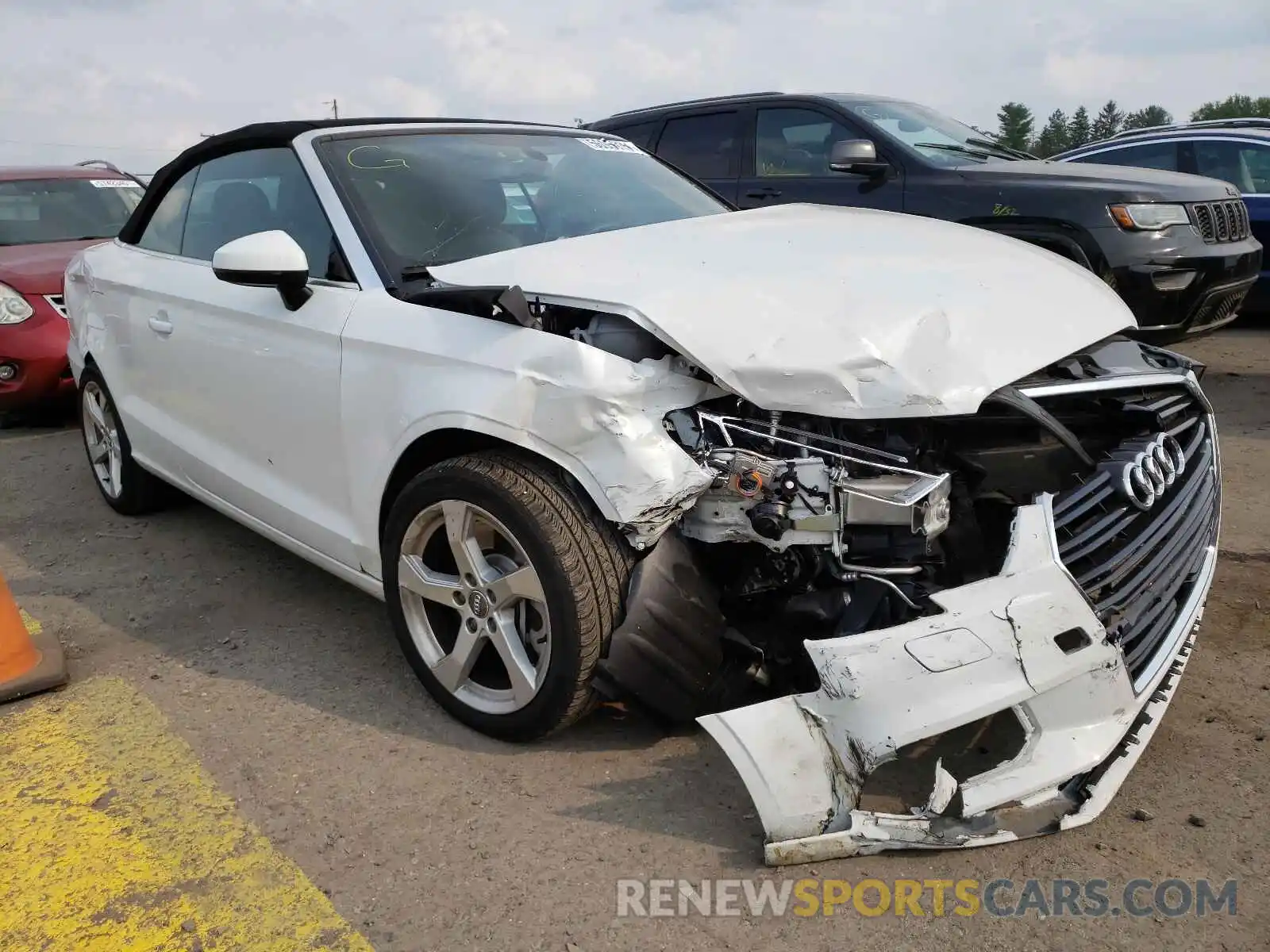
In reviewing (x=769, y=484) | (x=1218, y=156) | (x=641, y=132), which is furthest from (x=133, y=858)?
(x=1218, y=156)

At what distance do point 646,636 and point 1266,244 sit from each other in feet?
24.7

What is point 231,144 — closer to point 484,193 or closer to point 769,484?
point 484,193

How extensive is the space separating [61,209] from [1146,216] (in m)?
7.51

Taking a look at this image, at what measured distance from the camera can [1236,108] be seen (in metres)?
101

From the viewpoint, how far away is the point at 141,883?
2314 millimetres

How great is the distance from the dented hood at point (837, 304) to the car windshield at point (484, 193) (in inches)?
9.3

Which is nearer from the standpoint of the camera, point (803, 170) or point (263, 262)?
point (263, 262)

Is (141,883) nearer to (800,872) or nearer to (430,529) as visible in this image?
(430,529)

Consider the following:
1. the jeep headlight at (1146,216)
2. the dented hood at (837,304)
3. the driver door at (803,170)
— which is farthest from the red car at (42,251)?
the jeep headlight at (1146,216)

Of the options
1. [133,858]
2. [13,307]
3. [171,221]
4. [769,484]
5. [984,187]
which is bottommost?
[133,858]

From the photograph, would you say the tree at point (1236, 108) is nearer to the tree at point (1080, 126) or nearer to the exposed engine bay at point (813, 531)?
the tree at point (1080, 126)

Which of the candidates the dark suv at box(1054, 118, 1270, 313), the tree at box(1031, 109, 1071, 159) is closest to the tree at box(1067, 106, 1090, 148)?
the tree at box(1031, 109, 1071, 159)

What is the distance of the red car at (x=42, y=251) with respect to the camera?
6.73 metres

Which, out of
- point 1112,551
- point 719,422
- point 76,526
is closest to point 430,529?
point 719,422
